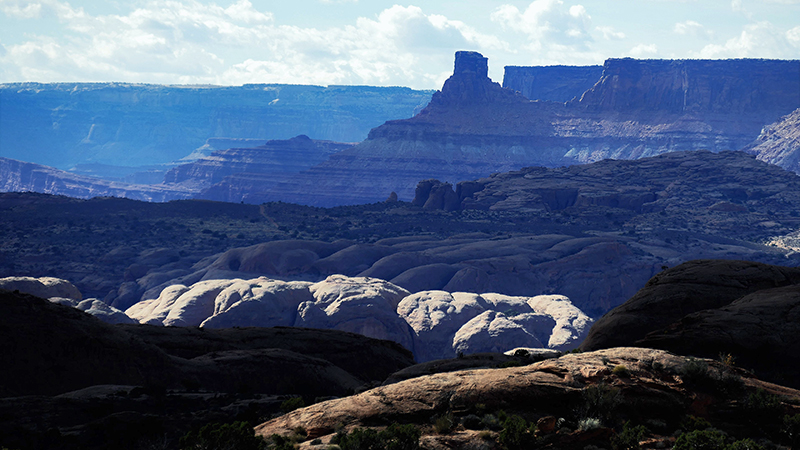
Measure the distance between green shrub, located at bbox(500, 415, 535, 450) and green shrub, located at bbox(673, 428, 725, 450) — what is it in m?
3.07

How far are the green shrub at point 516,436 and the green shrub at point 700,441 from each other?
10.1ft

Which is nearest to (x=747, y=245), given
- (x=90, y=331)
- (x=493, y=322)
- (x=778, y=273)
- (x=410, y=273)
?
(x=410, y=273)

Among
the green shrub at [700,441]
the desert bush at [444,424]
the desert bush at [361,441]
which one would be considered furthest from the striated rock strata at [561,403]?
the desert bush at [361,441]

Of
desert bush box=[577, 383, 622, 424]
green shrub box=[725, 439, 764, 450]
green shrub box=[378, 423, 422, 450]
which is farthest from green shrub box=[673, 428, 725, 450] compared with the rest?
green shrub box=[378, 423, 422, 450]

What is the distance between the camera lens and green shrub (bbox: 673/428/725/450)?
15.3 m

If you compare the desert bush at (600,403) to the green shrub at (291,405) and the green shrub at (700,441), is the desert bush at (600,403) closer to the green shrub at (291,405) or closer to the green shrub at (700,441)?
the green shrub at (700,441)

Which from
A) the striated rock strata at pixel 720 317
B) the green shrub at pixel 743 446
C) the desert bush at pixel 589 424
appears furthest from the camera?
the striated rock strata at pixel 720 317

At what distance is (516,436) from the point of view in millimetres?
16469

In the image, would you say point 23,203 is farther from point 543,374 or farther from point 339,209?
point 543,374

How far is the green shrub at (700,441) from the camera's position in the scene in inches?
604

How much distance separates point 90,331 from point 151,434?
13.1 metres

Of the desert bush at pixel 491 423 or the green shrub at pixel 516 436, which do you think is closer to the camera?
the green shrub at pixel 516 436

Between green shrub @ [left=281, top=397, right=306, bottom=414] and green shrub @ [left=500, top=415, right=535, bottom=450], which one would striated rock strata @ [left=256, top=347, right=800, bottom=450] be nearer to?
green shrub @ [left=500, top=415, right=535, bottom=450]

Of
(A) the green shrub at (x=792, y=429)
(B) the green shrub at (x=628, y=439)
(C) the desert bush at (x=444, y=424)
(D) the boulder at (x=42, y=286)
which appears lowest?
(D) the boulder at (x=42, y=286)
